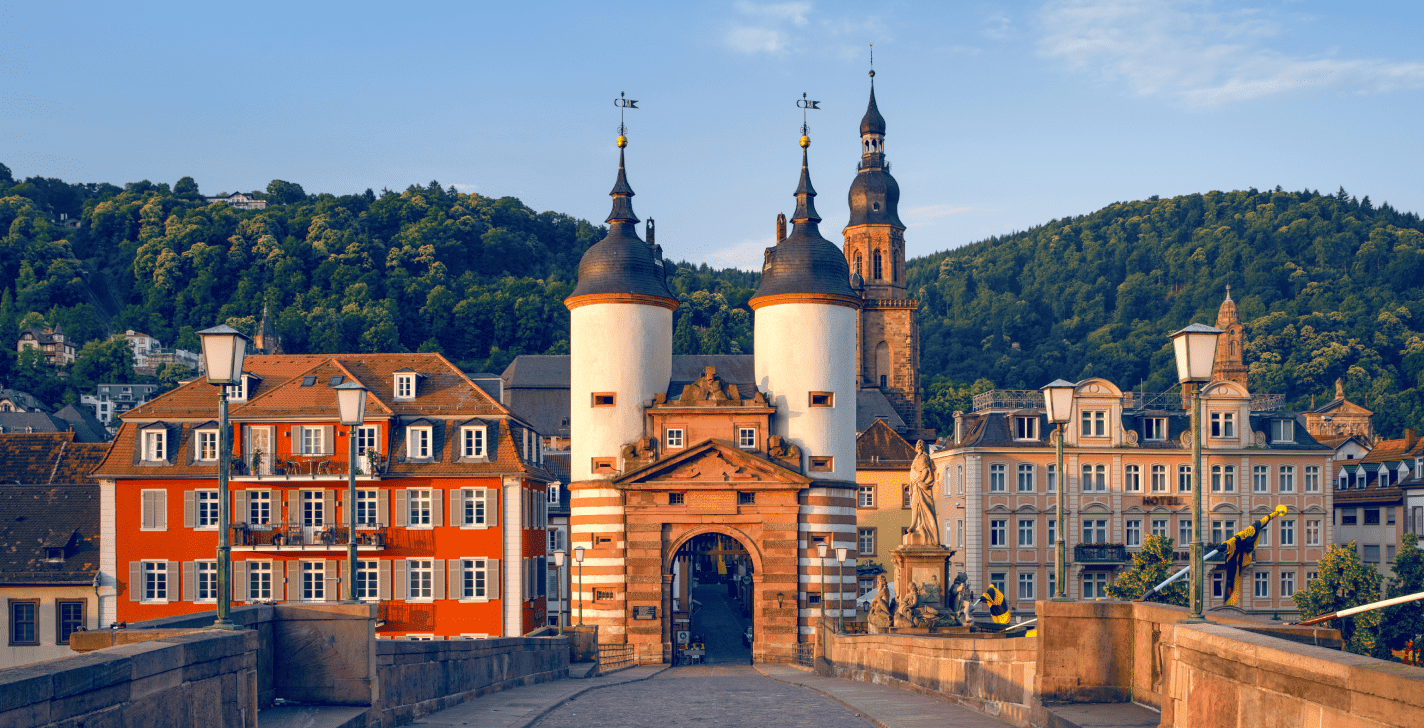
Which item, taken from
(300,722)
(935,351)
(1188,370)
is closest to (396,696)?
Result: (300,722)

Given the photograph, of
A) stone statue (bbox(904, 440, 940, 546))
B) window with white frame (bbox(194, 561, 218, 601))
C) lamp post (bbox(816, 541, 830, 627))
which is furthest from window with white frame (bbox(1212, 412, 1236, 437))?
window with white frame (bbox(194, 561, 218, 601))

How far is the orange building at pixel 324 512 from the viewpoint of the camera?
175 ft

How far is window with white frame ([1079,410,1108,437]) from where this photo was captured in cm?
7499

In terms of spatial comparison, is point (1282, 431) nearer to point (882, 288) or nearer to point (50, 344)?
point (882, 288)

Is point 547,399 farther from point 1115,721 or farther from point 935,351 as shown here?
point 1115,721

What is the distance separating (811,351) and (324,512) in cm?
1893

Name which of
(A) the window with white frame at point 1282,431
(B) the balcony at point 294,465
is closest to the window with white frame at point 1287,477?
(A) the window with white frame at point 1282,431

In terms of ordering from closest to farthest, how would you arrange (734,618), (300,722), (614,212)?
(300,722), (614,212), (734,618)

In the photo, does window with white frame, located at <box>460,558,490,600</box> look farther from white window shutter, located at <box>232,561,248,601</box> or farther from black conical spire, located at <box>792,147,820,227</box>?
black conical spire, located at <box>792,147,820,227</box>

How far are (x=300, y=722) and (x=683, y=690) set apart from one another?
1558 centimetres

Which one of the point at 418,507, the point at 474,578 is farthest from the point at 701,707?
the point at 418,507

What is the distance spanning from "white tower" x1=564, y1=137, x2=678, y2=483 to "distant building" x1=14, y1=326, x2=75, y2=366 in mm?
107427

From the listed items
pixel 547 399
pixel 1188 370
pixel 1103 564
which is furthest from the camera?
pixel 547 399

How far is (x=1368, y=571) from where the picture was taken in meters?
66.9
